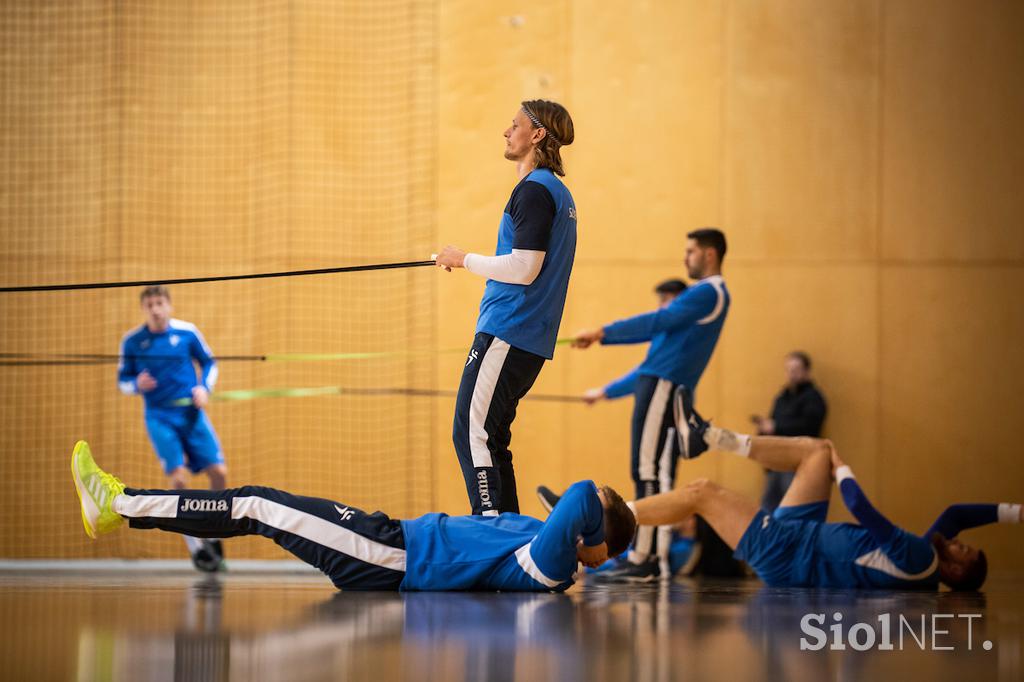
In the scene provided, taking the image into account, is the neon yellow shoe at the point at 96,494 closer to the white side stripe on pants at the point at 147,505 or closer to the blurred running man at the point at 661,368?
the white side stripe on pants at the point at 147,505

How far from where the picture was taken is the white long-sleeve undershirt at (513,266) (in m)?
4.39

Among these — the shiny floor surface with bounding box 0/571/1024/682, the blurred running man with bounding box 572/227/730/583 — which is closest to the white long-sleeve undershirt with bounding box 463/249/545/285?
the shiny floor surface with bounding box 0/571/1024/682

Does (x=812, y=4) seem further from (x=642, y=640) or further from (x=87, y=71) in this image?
(x=642, y=640)

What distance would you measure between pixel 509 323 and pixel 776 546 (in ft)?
5.83

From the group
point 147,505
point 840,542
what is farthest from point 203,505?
point 840,542

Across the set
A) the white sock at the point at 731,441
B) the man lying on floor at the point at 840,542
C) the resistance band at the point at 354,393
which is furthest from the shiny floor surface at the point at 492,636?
the resistance band at the point at 354,393

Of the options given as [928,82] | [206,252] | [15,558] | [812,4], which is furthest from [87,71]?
[928,82]

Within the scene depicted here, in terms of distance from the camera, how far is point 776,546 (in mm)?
5227

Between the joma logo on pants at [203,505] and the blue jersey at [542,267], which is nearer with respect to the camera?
the joma logo on pants at [203,505]

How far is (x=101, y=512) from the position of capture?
4109 mm

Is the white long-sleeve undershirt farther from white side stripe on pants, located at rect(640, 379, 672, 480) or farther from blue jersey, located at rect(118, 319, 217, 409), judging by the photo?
blue jersey, located at rect(118, 319, 217, 409)

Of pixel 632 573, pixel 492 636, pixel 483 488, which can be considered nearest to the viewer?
pixel 492 636

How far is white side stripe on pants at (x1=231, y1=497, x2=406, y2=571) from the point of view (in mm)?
4004

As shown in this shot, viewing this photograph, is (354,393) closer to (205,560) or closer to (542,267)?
(205,560)
